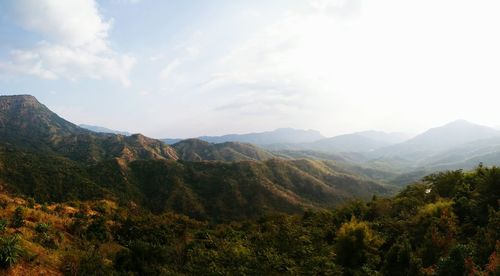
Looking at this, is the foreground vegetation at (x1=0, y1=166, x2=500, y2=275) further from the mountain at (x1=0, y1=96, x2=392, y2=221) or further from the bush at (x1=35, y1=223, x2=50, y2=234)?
the mountain at (x1=0, y1=96, x2=392, y2=221)

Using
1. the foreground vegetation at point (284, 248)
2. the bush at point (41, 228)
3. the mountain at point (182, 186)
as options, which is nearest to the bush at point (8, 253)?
the foreground vegetation at point (284, 248)

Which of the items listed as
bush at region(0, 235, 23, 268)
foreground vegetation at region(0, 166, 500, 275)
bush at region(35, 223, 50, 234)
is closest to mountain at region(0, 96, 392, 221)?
foreground vegetation at region(0, 166, 500, 275)

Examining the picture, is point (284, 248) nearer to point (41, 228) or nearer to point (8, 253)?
point (8, 253)

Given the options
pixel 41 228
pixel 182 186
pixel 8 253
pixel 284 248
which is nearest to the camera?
pixel 8 253

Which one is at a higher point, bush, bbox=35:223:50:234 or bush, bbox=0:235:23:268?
bush, bbox=0:235:23:268

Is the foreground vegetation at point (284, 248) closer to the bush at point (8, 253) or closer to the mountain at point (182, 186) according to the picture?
the bush at point (8, 253)

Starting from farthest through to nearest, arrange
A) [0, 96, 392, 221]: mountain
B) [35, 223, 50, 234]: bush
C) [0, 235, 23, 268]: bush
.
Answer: [0, 96, 392, 221]: mountain < [35, 223, 50, 234]: bush < [0, 235, 23, 268]: bush

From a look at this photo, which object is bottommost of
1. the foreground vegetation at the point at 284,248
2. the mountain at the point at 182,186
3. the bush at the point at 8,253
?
the mountain at the point at 182,186

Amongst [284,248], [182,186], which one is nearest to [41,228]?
[284,248]

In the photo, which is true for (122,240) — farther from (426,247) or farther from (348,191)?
(348,191)
